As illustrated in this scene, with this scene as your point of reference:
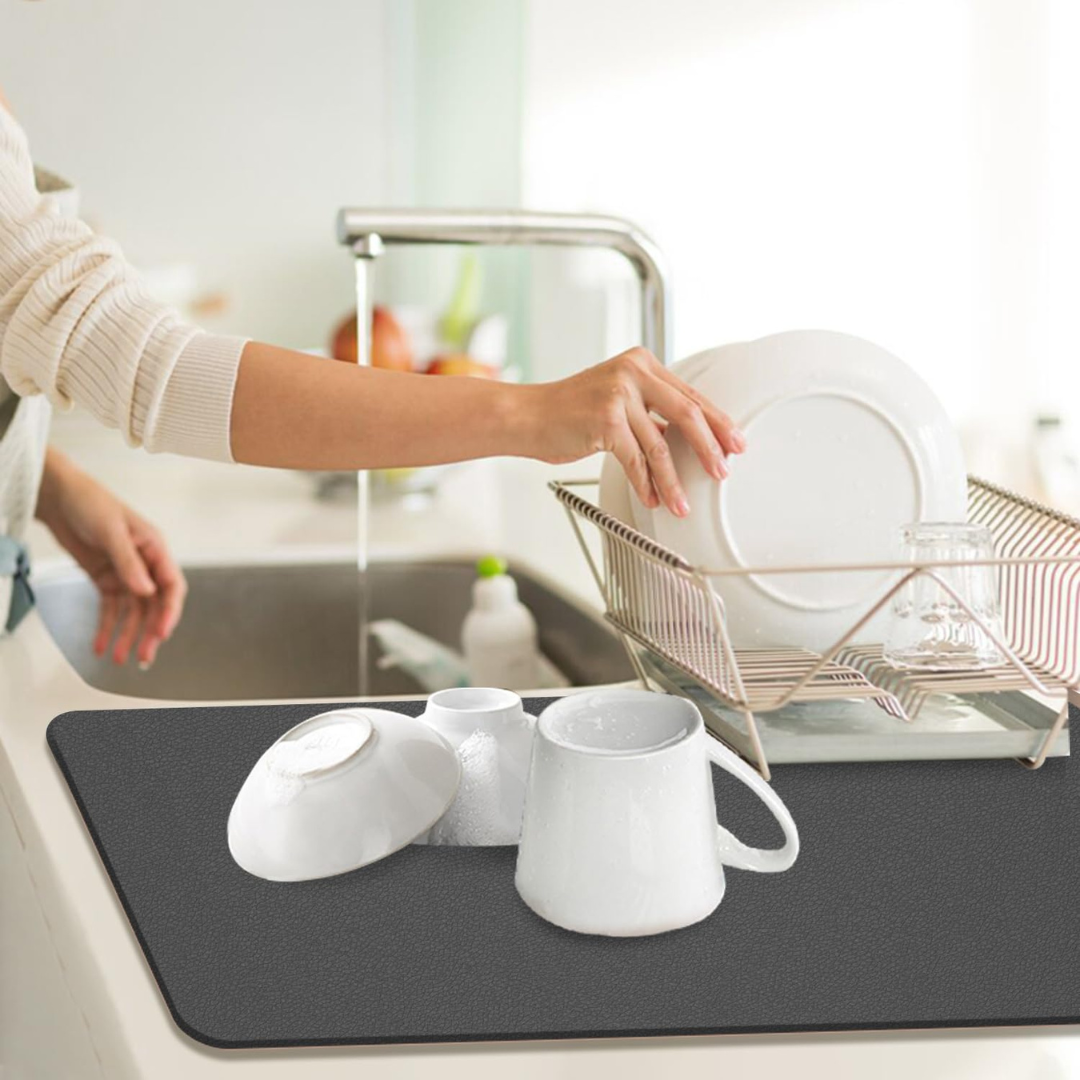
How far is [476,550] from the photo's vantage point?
1593mm

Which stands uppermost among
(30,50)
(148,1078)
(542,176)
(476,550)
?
(30,50)

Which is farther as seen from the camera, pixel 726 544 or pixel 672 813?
pixel 726 544

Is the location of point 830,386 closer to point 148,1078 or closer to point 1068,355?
point 148,1078

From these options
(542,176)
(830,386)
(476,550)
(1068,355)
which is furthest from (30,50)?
(830,386)

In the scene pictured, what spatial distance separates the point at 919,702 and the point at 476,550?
0.92 m

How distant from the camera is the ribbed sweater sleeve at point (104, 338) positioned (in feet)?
2.76

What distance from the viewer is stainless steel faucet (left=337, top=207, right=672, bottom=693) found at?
100 cm

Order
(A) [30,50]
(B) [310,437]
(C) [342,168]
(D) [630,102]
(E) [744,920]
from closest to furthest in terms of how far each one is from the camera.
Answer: (E) [744,920], (B) [310,437], (D) [630,102], (A) [30,50], (C) [342,168]

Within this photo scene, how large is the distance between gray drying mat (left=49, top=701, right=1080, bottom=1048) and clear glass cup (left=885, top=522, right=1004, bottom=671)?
0.07 metres

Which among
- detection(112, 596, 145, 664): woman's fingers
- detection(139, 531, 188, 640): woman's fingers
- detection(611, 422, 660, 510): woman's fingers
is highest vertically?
detection(611, 422, 660, 510): woman's fingers

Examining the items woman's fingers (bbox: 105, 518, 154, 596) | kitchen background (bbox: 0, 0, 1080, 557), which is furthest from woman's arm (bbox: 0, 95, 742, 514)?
kitchen background (bbox: 0, 0, 1080, 557)

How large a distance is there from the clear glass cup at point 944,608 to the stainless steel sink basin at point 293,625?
0.77m

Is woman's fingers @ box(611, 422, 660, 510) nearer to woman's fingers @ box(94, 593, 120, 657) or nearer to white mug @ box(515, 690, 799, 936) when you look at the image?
white mug @ box(515, 690, 799, 936)

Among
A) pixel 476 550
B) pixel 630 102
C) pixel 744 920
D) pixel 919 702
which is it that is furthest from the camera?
pixel 630 102
